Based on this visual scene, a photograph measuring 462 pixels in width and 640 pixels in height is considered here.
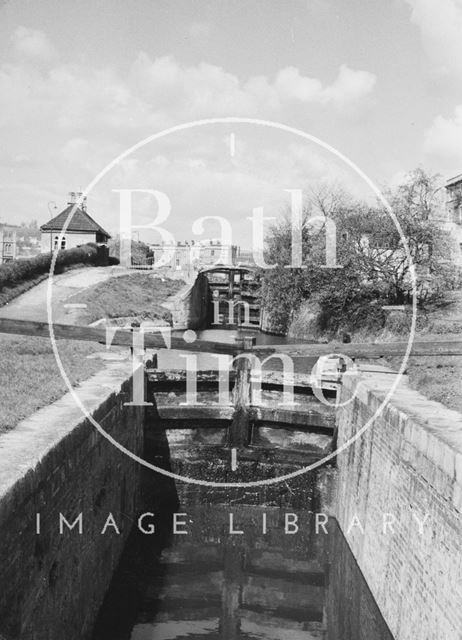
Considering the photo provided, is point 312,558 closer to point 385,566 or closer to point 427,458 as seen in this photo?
point 385,566

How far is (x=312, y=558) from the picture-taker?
9641 millimetres

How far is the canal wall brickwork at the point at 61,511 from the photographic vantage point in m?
4.57

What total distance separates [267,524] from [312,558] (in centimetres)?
125

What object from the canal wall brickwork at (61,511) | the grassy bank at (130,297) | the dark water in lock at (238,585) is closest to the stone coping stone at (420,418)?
the dark water in lock at (238,585)

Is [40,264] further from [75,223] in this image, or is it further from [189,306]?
[75,223]

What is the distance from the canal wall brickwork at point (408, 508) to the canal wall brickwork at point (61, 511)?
3.16m

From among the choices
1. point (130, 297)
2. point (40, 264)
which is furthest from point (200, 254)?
point (40, 264)

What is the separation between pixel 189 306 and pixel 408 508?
25.5 metres

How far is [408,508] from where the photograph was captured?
267 inches

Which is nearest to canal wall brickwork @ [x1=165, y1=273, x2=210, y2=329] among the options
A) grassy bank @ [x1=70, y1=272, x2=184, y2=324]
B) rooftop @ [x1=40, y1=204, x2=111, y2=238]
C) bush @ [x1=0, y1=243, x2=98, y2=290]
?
grassy bank @ [x1=70, y1=272, x2=184, y2=324]

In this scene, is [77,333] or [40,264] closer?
[77,333]

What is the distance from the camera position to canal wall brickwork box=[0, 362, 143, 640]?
4.57 meters

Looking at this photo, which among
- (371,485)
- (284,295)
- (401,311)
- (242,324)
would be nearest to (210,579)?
(371,485)

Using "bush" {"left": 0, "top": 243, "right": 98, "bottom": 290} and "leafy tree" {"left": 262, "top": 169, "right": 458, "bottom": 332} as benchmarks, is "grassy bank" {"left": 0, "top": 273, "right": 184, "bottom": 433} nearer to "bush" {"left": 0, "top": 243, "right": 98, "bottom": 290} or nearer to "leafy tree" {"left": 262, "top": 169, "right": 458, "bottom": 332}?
"bush" {"left": 0, "top": 243, "right": 98, "bottom": 290}
